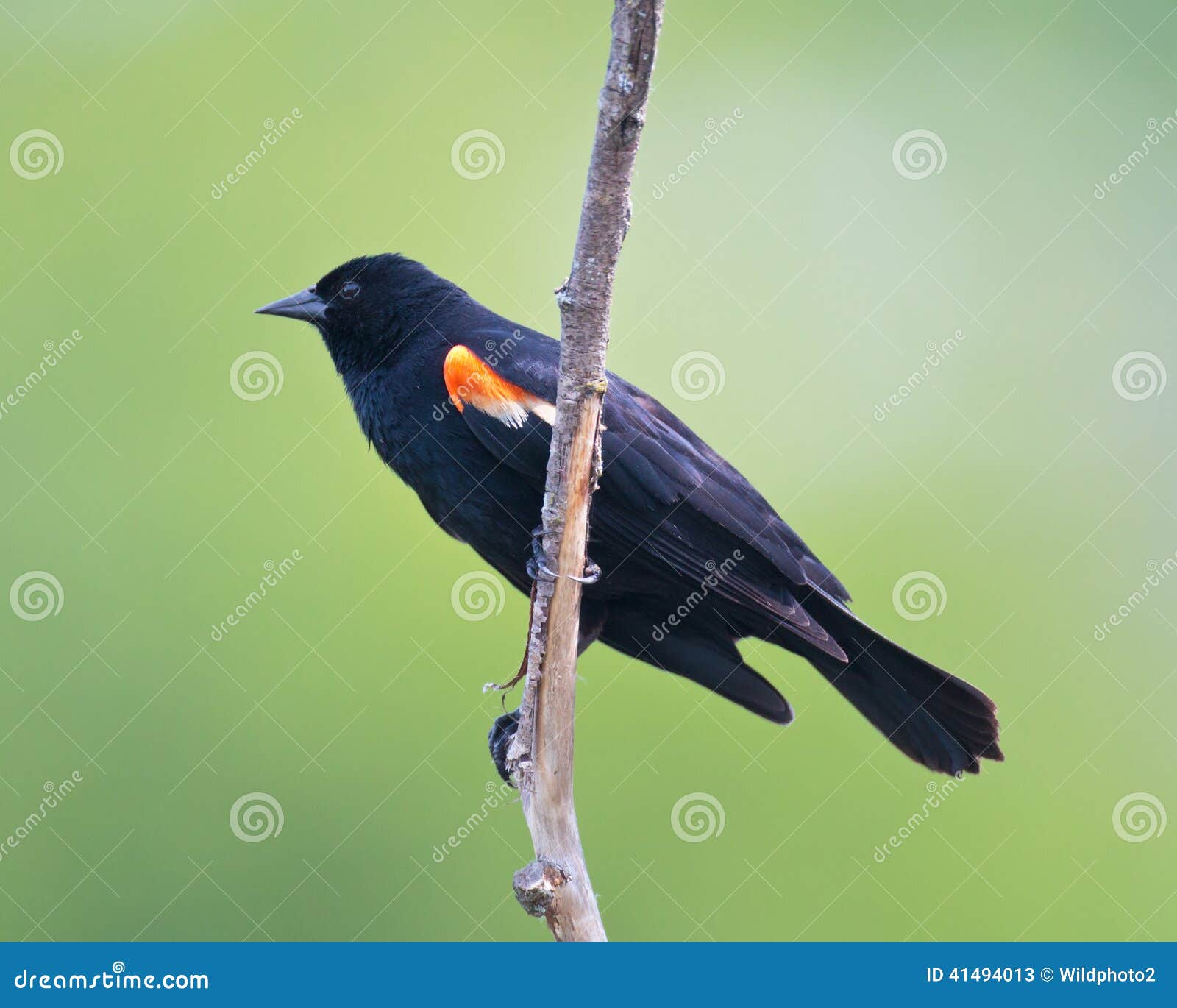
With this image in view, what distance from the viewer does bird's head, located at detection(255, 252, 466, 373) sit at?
13.7ft

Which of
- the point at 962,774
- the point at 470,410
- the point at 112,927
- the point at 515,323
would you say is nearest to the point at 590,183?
the point at 470,410

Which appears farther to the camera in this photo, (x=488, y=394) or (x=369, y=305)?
(x=369, y=305)

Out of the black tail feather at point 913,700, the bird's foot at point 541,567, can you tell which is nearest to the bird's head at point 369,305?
the bird's foot at point 541,567

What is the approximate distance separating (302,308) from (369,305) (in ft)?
1.05

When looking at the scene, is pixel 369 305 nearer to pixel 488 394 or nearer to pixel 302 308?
pixel 302 308

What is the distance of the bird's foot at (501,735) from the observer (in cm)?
395

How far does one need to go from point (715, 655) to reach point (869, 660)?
0.58 meters

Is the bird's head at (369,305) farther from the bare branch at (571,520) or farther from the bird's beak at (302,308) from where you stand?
the bare branch at (571,520)

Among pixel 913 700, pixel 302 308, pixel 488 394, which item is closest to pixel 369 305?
pixel 302 308

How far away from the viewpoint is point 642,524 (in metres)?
3.62

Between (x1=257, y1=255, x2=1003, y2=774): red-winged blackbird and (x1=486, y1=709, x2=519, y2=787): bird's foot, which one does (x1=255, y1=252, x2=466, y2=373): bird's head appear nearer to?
(x1=257, y1=255, x2=1003, y2=774): red-winged blackbird

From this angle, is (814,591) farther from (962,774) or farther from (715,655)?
(962,774)

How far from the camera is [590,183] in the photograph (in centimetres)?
238

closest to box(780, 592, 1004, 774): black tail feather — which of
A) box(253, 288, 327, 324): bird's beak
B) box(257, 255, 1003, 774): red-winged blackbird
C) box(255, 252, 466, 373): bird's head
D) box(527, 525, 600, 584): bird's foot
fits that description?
box(257, 255, 1003, 774): red-winged blackbird
